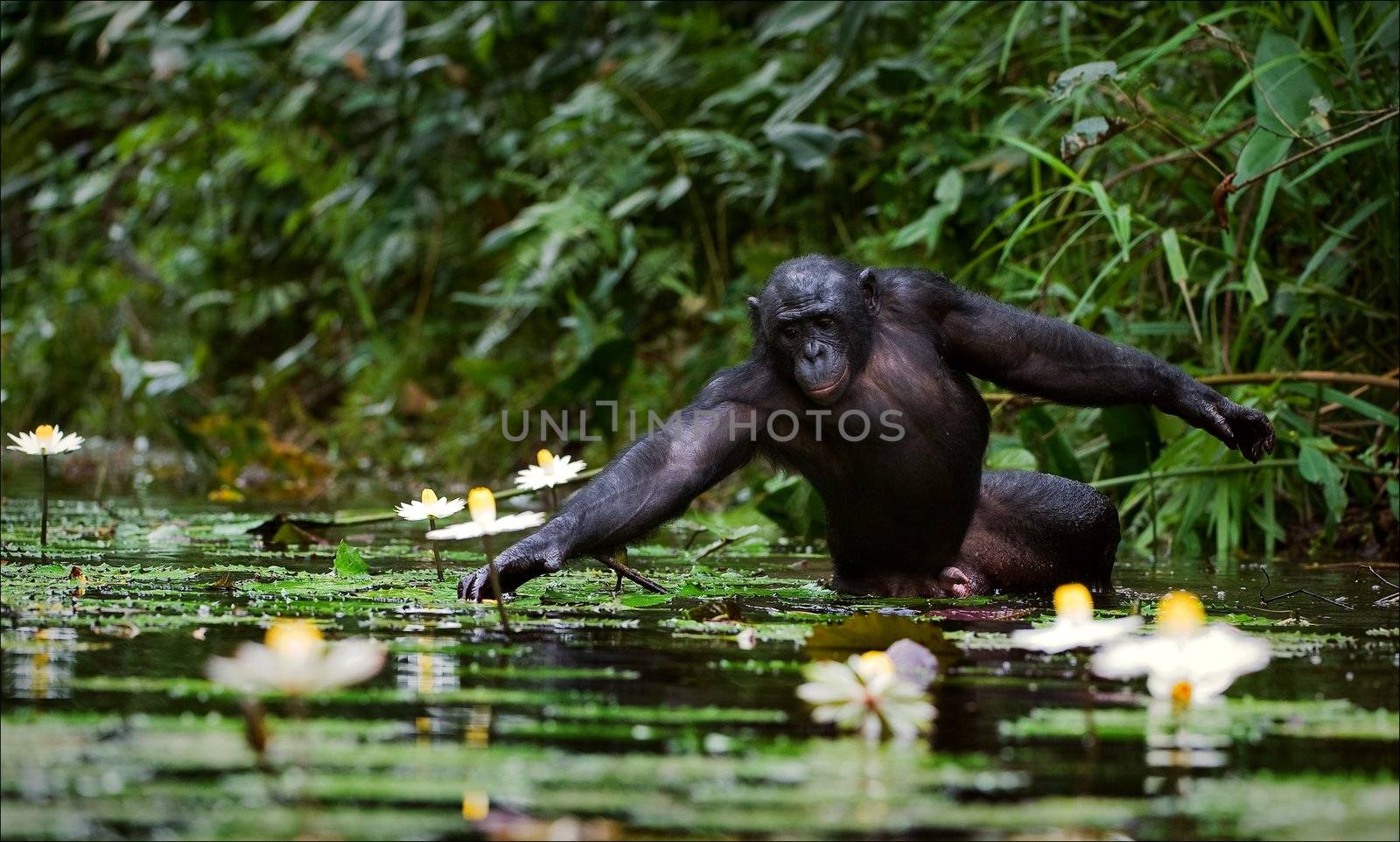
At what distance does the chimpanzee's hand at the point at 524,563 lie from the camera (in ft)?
11.3

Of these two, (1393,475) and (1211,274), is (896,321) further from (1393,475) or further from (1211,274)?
(1211,274)

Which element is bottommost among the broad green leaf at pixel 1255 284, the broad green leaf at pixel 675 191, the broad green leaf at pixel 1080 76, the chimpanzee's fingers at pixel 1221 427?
the chimpanzee's fingers at pixel 1221 427

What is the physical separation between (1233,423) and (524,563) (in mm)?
1897

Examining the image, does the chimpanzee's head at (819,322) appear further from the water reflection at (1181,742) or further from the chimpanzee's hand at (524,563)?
Result: the water reflection at (1181,742)

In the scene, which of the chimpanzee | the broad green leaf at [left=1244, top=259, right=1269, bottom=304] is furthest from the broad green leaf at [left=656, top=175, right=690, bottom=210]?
the chimpanzee

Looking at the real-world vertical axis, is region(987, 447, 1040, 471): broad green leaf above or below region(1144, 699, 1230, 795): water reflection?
above

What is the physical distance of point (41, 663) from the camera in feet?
7.91

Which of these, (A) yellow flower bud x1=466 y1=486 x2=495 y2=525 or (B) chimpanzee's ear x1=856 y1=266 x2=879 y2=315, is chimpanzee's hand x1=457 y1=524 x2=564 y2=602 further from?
(B) chimpanzee's ear x1=856 y1=266 x2=879 y2=315

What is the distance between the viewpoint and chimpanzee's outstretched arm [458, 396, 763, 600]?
140 inches

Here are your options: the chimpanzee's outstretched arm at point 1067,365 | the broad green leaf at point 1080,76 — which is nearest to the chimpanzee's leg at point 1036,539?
the chimpanzee's outstretched arm at point 1067,365

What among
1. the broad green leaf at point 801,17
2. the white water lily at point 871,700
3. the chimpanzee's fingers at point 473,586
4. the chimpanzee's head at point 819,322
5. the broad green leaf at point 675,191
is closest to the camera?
the white water lily at point 871,700

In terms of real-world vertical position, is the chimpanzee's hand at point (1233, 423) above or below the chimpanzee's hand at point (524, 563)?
above

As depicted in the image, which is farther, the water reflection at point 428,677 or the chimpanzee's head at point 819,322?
the chimpanzee's head at point 819,322

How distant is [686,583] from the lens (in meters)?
3.87
